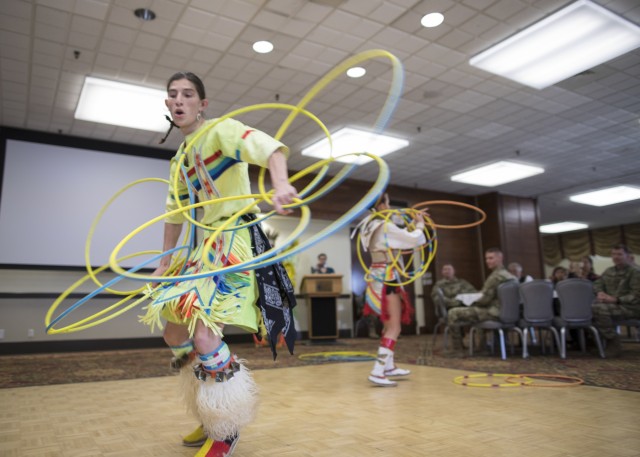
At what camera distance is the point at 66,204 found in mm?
7594

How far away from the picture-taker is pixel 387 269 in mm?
3773

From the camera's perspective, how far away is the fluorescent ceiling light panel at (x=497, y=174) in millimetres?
10031

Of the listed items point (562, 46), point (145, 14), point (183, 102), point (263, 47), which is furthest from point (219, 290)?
point (562, 46)

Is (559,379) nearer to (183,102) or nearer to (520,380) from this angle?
(520,380)

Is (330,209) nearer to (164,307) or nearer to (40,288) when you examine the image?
(40,288)

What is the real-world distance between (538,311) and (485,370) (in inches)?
51.7

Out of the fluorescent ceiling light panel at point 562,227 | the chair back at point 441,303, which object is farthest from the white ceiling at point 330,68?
the fluorescent ceiling light panel at point 562,227

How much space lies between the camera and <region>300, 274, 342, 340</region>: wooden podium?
8.38m

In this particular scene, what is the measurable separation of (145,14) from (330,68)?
2.30 m

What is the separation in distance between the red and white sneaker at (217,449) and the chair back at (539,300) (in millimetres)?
4400

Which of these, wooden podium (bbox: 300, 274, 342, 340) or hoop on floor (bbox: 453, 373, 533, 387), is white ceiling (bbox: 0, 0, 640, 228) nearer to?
wooden podium (bbox: 300, 274, 342, 340)

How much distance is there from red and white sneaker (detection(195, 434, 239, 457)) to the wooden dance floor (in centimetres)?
17

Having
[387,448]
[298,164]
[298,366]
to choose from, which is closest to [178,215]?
[387,448]

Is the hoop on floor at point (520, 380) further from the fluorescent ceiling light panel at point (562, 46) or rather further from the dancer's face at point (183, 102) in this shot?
the fluorescent ceiling light panel at point (562, 46)
